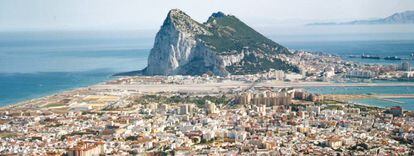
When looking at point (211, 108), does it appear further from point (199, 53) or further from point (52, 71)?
point (52, 71)

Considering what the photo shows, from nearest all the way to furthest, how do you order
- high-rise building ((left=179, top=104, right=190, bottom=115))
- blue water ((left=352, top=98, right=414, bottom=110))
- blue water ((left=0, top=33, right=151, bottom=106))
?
high-rise building ((left=179, top=104, right=190, bottom=115)) < blue water ((left=352, top=98, right=414, bottom=110)) < blue water ((left=0, top=33, right=151, bottom=106))

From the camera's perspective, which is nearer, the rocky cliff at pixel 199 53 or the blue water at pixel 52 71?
the blue water at pixel 52 71

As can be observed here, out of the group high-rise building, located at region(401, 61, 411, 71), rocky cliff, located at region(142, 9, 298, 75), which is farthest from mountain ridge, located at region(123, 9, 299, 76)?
high-rise building, located at region(401, 61, 411, 71)

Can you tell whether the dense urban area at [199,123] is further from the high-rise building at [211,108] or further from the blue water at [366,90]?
the blue water at [366,90]

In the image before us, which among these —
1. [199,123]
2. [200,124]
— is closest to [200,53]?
[199,123]

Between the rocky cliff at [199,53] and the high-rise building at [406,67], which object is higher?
the rocky cliff at [199,53]

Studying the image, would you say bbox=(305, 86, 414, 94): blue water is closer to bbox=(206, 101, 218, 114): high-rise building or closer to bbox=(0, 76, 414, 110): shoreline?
bbox=(0, 76, 414, 110): shoreline

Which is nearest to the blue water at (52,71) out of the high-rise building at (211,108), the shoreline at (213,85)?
the shoreline at (213,85)

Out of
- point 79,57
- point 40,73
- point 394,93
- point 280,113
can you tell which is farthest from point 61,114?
point 79,57
